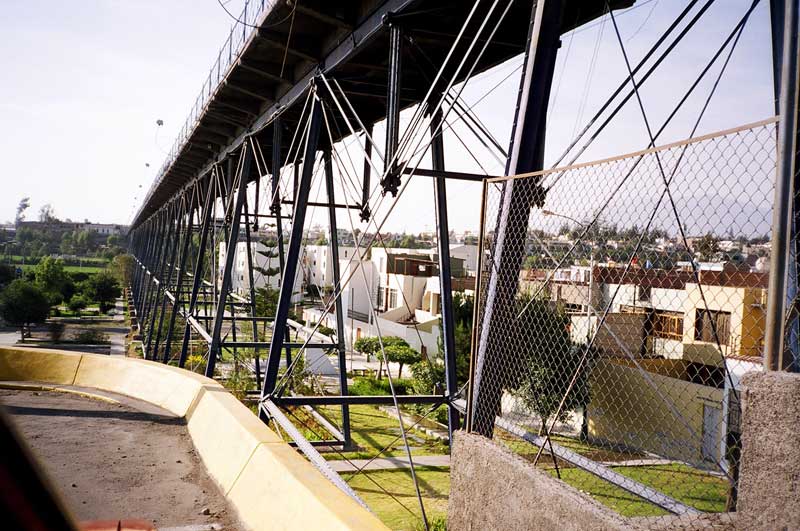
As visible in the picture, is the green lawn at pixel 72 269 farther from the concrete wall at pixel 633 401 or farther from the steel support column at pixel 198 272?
the concrete wall at pixel 633 401

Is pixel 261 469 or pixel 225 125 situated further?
pixel 225 125

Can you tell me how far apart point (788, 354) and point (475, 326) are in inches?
85.5

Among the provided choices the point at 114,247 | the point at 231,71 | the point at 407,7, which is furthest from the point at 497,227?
the point at 114,247

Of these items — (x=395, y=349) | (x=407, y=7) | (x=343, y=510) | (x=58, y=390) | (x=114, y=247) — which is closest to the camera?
(x=343, y=510)

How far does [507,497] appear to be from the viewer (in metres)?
4.03

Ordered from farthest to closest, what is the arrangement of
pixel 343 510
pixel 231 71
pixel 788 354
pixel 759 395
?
1. pixel 231 71
2. pixel 343 510
3. pixel 788 354
4. pixel 759 395

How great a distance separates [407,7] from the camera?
7012mm

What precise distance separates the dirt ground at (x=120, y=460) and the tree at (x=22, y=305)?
36.5 metres

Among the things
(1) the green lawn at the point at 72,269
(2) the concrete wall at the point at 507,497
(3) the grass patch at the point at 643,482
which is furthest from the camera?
(1) the green lawn at the point at 72,269

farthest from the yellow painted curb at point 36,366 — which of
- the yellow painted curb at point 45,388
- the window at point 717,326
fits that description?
the window at point 717,326

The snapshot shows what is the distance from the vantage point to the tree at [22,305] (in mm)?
40906

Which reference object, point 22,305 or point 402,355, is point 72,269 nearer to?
point 22,305

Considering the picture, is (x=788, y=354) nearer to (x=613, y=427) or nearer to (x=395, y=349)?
(x=613, y=427)

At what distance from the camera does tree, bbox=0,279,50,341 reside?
134 ft
